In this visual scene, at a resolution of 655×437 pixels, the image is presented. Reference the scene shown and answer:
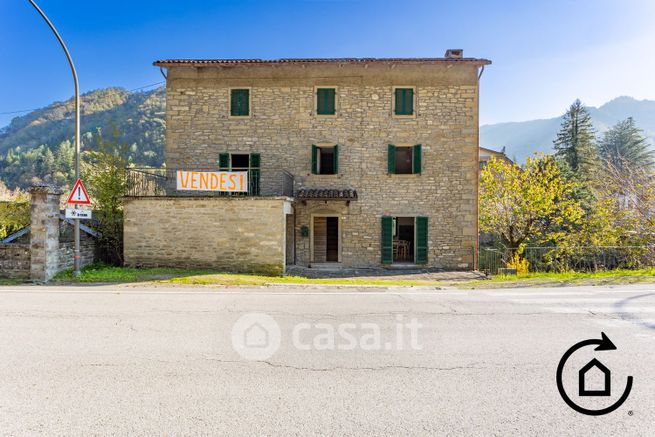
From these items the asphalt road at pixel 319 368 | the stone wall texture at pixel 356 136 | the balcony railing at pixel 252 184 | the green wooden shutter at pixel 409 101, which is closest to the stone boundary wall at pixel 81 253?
the balcony railing at pixel 252 184

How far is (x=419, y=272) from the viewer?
13656mm

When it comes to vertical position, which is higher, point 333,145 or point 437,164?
point 333,145

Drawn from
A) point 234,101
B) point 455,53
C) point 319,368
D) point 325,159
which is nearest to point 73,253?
point 234,101

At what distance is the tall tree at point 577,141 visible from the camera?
30.8 m

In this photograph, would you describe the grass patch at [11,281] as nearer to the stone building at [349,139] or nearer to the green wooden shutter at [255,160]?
the stone building at [349,139]

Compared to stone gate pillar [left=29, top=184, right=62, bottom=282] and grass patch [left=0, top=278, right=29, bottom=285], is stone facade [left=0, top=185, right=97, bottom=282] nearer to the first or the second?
stone gate pillar [left=29, top=184, right=62, bottom=282]

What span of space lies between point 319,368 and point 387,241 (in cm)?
1114

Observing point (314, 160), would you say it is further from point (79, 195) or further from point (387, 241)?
point (79, 195)

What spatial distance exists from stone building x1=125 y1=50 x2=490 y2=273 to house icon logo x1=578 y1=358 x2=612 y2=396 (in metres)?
10.6

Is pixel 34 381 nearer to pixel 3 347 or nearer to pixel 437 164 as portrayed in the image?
pixel 3 347

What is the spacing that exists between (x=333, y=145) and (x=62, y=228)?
11066 millimetres

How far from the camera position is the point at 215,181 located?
1218 cm

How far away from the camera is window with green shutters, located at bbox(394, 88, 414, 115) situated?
14.6 meters

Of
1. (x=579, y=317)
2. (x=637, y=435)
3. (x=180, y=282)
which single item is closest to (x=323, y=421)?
(x=637, y=435)
